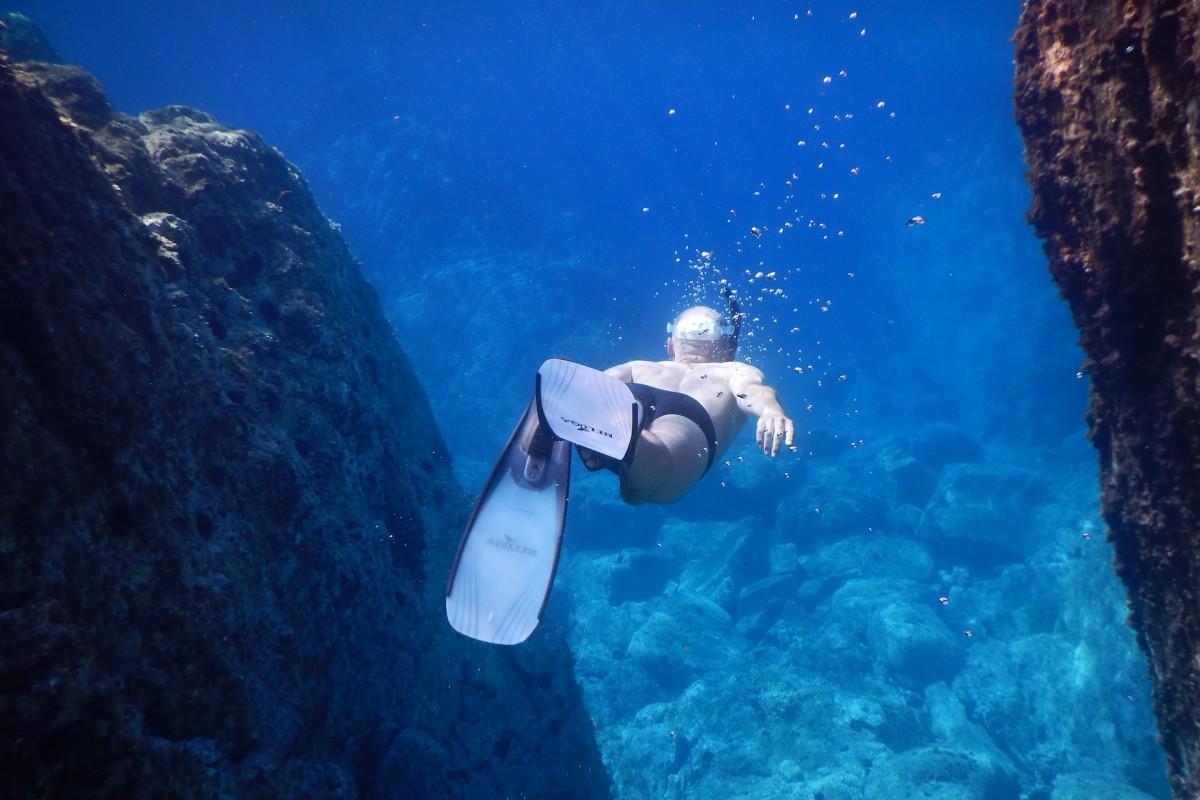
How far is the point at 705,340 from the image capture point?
6305 millimetres

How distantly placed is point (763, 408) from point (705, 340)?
2.05m

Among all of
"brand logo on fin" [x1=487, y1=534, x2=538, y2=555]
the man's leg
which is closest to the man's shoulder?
the man's leg

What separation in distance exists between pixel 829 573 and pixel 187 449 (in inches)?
698

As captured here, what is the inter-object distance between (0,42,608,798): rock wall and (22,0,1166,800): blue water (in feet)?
26.8

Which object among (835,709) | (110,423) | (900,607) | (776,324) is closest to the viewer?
(110,423)

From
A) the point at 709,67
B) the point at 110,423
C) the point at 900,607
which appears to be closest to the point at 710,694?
the point at 900,607

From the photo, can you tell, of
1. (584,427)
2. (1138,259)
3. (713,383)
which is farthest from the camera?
(713,383)

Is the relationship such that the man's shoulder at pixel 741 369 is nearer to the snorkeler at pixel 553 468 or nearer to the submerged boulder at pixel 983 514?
the snorkeler at pixel 553 468

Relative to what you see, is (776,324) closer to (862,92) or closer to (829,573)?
(829,573)

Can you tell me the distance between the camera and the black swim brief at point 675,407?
470 centimetres

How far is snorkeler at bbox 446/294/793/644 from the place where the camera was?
3.84 meters

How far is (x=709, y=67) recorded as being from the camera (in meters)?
54.8

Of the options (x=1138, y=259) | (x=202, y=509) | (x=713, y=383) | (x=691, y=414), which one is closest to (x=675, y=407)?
(x=691, y=414)

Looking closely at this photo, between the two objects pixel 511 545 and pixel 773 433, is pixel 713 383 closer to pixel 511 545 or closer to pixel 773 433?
pixel 773 433
